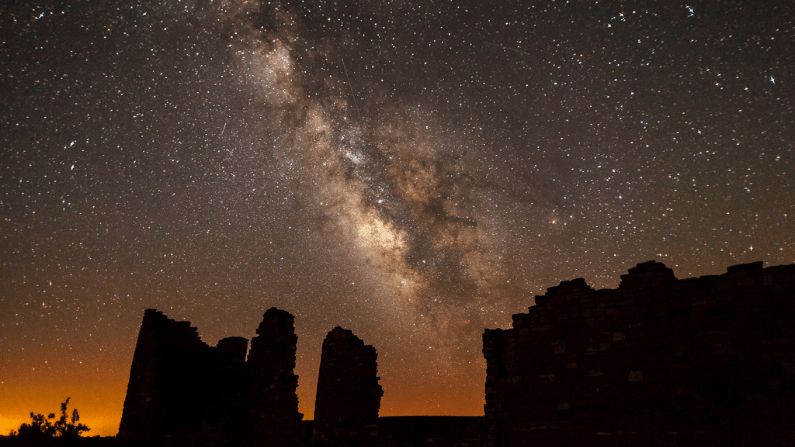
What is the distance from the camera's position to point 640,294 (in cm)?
955

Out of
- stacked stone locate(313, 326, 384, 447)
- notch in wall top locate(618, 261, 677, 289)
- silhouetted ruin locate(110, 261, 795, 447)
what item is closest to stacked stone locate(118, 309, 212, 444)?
silhouetted ruin locate(110, 261, 795, 447)

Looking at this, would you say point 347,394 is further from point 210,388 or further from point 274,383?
point 210,388

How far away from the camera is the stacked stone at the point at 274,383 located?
1416 centimetres

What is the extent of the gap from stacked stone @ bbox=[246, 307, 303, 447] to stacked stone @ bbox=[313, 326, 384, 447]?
917 millimetres

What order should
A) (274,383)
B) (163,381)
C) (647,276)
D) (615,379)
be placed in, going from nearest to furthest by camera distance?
(615,379), (647,276), (274,383), (163,381)

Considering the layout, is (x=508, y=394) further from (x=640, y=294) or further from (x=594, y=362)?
(x=640, y=294)

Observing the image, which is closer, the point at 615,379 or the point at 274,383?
the point at 615,379

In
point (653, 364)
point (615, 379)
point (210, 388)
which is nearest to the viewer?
point (653, 364)

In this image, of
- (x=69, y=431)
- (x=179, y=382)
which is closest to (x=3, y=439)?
(x=69, y=431)

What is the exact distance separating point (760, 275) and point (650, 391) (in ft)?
9.85

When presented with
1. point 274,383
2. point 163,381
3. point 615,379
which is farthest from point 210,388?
point 615,379

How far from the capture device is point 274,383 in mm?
14789

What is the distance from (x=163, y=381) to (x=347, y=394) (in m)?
6.32

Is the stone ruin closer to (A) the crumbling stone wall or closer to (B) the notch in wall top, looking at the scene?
(A) the crumbling stone wall
